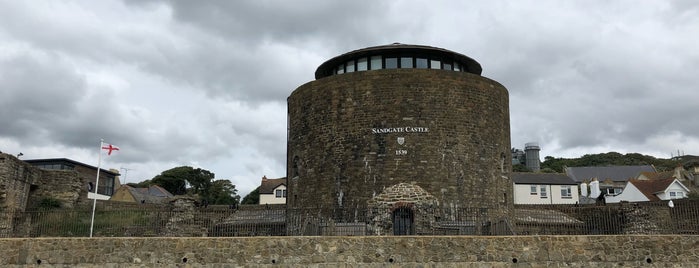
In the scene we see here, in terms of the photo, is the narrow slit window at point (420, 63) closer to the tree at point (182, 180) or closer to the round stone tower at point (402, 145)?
the round stone tower at point (402, 145)

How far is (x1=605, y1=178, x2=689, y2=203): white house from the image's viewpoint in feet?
155

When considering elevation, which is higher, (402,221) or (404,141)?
(404,141)

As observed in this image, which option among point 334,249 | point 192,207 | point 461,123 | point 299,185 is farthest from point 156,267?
point 461,123

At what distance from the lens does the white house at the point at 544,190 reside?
157ft

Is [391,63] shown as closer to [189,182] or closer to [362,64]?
[362,64]

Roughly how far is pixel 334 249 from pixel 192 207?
10.3 m

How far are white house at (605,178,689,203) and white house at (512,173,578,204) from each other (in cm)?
508

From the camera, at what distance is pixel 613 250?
13.4 m

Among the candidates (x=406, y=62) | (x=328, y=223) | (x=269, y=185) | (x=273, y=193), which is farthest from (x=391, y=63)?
(x=269, y=185)

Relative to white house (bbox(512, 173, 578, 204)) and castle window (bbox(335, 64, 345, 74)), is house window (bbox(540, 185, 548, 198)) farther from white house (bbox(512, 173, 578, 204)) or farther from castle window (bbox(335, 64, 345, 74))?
castle window (bbox(335, 64, 345, 74))

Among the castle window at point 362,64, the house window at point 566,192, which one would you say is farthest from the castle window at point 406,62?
the house window at point 566,192

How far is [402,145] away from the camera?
21.0 meters

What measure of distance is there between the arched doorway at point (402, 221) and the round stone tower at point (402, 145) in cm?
4

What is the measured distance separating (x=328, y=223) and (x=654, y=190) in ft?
142
